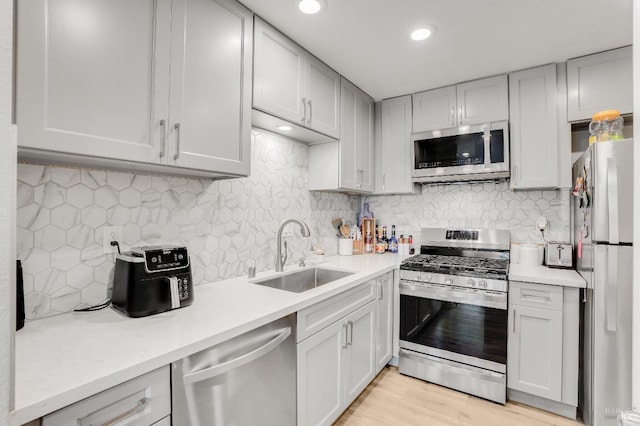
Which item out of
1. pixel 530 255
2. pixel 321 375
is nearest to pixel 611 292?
pixel 530 255

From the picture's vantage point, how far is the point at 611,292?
1.62 m

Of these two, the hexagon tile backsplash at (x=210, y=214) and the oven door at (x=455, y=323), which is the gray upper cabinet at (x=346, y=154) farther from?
the oven door at (x=455, y=323)

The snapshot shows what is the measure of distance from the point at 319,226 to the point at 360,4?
1634 millimetres

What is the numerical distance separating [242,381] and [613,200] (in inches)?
78.8

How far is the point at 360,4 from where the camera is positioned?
1632mm

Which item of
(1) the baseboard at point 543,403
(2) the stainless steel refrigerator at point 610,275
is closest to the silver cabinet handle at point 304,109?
(2) the stainless steel refrigerator at point 610,275

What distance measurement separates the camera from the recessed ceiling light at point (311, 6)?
160cm

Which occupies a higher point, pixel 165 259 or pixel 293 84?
pixel 293 84

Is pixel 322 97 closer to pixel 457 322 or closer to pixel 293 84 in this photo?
pixel 293 84

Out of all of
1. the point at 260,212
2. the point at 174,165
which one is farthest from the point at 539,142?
the point at 174,165

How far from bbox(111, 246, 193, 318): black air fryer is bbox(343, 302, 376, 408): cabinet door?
3.23 ft

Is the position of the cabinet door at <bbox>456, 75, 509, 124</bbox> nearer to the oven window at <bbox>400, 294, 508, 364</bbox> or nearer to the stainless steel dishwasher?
the oven window at <bbox>400, 294, 508, 364</bbox>

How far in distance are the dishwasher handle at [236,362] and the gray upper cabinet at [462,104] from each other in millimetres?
2158

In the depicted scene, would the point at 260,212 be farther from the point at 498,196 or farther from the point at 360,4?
the point at 498,196
